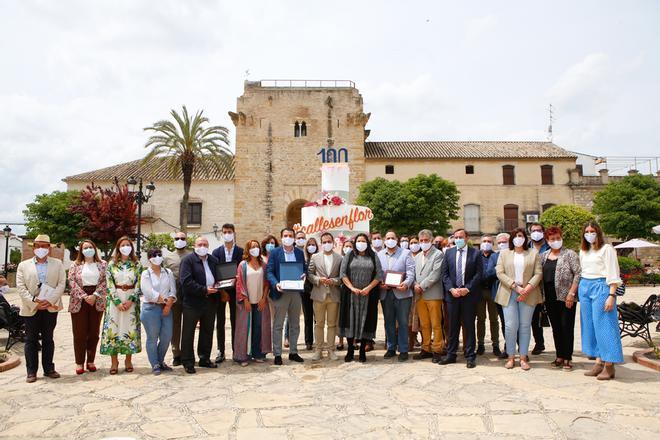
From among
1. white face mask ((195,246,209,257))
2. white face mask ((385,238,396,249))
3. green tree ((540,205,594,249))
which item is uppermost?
green tree ((540,205,594,249))

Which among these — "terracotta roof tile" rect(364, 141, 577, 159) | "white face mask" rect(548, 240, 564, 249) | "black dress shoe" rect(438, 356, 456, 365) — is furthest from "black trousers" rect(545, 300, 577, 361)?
"terracotta roof tile" rect(364, 141, 577, 159)

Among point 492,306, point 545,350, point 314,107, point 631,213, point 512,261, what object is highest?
point 314,107

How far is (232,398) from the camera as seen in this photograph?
5113mm

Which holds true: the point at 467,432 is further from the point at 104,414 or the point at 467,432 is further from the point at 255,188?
the point at 255,188

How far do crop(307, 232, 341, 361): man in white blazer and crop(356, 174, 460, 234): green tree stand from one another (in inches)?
795

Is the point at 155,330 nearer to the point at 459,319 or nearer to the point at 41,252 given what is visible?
the point at 41,252

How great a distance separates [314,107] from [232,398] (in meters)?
28.1

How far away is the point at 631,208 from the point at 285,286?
27.2 metres

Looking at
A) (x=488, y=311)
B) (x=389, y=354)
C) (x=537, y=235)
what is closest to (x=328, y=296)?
(x=389, y=354)

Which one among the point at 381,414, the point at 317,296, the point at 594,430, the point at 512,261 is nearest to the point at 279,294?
the point at 317,296

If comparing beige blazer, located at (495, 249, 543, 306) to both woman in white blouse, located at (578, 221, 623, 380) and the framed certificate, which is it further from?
the framed certificate

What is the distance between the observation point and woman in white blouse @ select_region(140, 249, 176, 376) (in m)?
6.24

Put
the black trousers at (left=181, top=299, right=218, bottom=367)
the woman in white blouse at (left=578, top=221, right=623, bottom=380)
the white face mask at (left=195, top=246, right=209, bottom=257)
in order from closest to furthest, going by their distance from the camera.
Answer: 1. the woman in white blouse at (left=578, top=221, right=623, bottom=380)
2. the black trousers at (left=181, top=299, right=218, bottom=367)
3. the white face mask at (left=195, top=246, right=209, bottom=257)

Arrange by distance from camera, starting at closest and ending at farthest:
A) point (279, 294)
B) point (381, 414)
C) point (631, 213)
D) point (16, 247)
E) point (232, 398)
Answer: point (381, 414), point (232, 398), point (279, 294), point (631, 213), point (16, 247)
